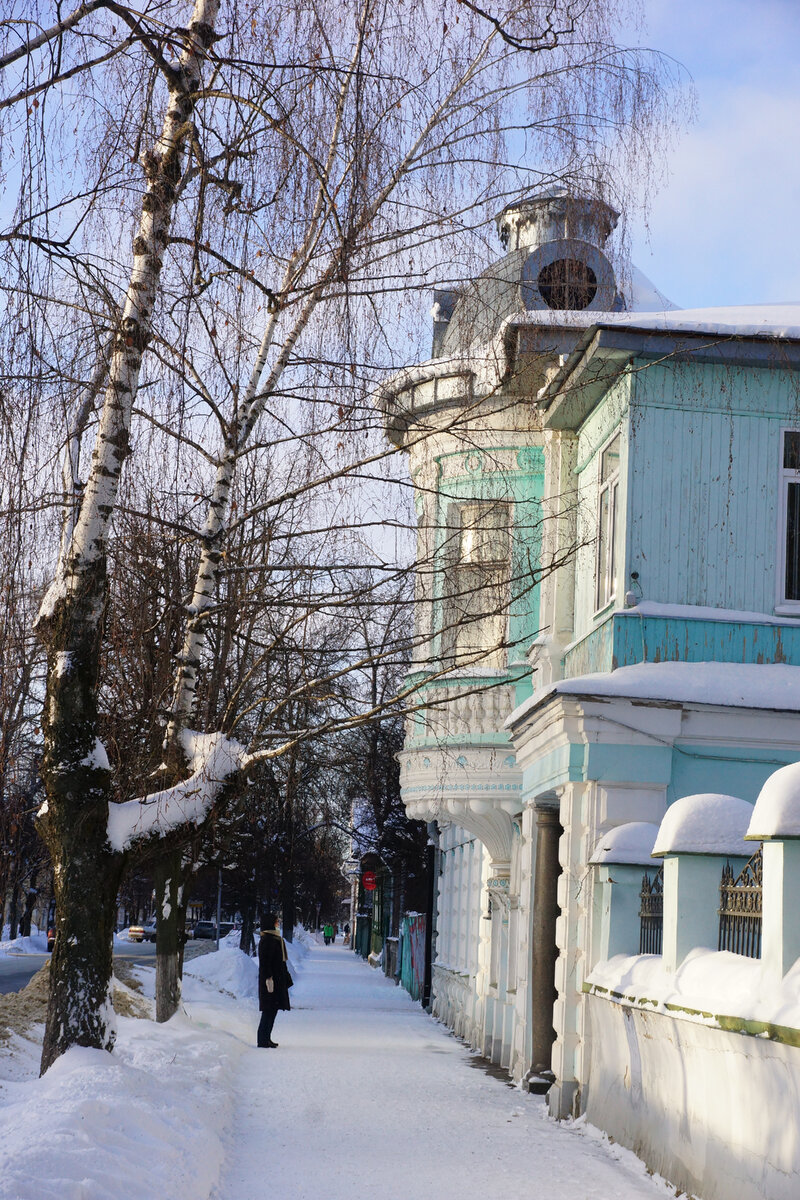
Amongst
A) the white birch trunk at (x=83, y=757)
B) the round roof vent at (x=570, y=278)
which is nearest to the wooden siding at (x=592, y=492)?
the round roof vent at (x=570, y=278)

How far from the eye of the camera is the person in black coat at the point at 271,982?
57.4 feet

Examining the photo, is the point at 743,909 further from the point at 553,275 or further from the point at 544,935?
the point at 544,935

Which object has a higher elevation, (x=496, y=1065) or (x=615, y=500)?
(x=615, y=500)

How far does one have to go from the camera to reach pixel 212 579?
403 inches

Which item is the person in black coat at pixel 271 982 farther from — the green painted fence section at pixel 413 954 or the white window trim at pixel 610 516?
the green painted fence section at pixel 413 954

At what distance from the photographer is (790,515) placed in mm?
12531

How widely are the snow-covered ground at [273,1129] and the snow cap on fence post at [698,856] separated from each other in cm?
151

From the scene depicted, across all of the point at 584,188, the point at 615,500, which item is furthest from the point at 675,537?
the point at 584,188

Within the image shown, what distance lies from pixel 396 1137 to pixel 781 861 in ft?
15.3

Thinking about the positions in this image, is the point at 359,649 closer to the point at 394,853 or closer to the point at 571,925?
the point at 571,925

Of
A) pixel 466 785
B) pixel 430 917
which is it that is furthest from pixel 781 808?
pixel 430 917

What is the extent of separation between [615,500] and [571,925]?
381 centimetres

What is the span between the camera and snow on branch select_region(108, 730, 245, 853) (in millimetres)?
8938

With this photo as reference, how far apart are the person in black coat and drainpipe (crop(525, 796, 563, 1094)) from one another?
4131 millimetres
